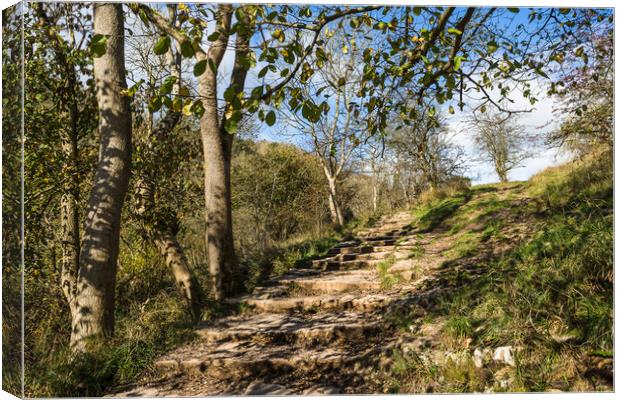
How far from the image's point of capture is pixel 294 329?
436 cm

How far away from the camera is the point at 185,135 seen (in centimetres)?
718

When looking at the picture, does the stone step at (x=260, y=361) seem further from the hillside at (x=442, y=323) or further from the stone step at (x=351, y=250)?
the stone step at (x=351, y=250)

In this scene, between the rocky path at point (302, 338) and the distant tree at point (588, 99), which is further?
the distant tree at point (588, 99)

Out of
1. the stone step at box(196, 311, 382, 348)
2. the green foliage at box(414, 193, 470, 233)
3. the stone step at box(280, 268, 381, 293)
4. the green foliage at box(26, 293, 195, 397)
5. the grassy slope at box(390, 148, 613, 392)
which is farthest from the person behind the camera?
the green foliage at box(414, 193, 470, 233)

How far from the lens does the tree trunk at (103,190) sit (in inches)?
171

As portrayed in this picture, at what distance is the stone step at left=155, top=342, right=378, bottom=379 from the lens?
3.72 metres

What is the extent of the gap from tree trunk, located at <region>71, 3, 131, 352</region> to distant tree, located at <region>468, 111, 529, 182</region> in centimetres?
357

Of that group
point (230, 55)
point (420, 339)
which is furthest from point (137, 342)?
point (230, 55)

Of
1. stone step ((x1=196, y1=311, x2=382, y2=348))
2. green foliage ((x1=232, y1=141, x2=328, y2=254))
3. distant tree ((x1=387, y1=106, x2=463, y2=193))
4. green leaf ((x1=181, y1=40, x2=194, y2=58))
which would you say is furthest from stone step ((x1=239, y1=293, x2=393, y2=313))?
green leaf ((x1=181, y1=40, x2=194, y2=58))

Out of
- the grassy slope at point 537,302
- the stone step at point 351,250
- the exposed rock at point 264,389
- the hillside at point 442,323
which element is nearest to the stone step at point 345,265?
the hillside at point 442,323

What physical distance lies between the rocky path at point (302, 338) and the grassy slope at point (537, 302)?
37 centimetres

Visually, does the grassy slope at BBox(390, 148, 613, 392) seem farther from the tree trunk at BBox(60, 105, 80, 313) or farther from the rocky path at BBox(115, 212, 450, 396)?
the tree trunk at BBox(60, 105, 80, 313)

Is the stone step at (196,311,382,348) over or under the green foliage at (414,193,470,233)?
under

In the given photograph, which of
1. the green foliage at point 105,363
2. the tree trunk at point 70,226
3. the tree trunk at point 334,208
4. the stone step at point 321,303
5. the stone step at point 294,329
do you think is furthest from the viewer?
the tree trunk at point 334,208
